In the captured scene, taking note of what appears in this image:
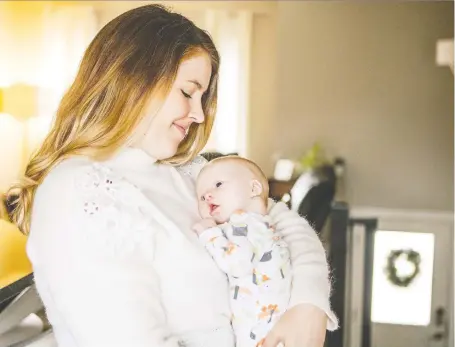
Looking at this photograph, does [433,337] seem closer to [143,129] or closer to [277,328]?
[277,328]

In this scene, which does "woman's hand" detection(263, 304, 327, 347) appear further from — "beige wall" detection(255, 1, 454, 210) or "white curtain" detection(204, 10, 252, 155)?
"beige wall" detection(255, 1, 454, 210)

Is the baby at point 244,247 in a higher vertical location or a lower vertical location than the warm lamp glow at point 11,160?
lower

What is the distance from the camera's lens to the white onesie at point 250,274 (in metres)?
0.66

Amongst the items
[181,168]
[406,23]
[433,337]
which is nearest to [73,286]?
[181,168]

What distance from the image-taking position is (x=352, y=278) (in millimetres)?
1738

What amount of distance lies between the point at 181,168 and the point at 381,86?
1717 millimetres

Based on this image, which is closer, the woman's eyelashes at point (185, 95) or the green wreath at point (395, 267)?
the woman's eyelashes at point (185, 95)

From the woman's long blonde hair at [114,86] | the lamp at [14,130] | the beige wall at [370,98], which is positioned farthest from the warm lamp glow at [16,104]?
the woman's long blonde hair at [114,86]

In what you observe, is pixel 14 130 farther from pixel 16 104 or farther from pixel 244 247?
pixel 244 247

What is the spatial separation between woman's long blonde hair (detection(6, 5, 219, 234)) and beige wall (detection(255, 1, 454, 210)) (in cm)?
160

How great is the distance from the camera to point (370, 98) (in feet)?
7.76

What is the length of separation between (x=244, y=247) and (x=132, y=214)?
13 cm

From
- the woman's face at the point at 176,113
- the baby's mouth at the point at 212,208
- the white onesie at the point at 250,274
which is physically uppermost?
the woman's face at the point at 176,113

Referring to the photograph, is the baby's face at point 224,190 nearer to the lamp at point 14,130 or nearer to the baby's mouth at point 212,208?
the baby's mouth at point 212,208
